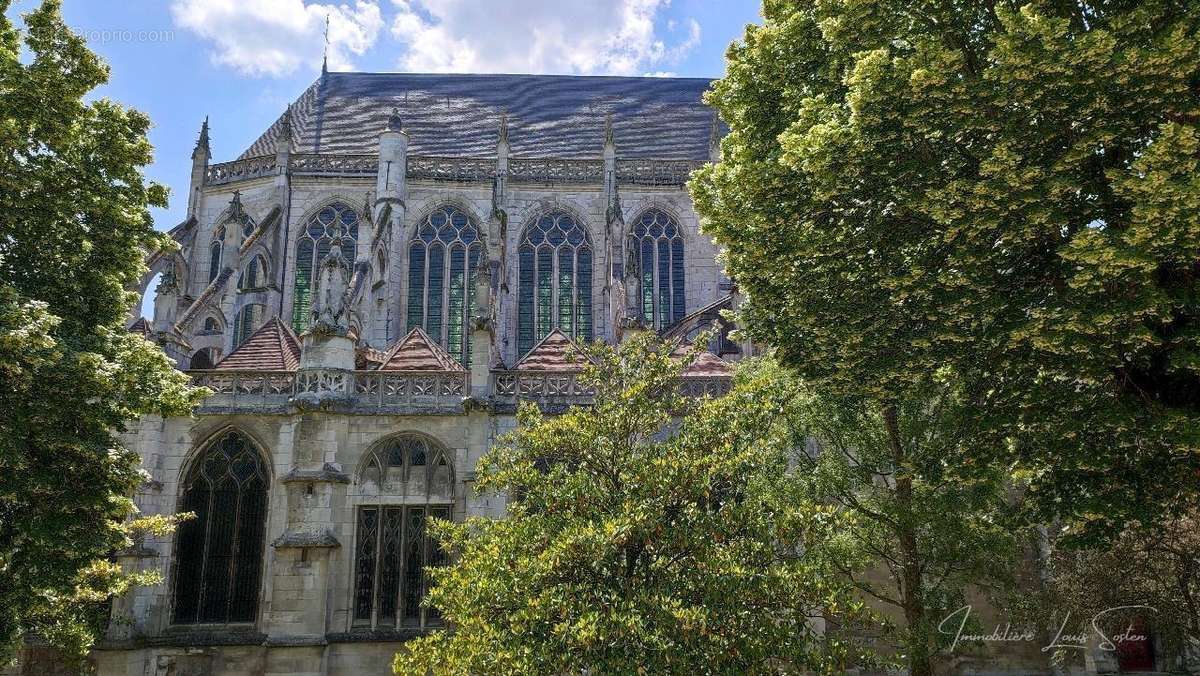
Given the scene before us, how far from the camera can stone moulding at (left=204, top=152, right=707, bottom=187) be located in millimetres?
26562

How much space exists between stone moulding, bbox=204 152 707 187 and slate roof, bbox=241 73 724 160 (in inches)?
64.0

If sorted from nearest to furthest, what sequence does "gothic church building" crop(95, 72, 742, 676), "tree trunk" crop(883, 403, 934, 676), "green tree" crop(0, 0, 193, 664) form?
"green tree" crop(0, 0, 193, 664)
"tree trunk" crop(883, 403, 934, 676)
"gothic church building" crop(95, 72, 742, 676)

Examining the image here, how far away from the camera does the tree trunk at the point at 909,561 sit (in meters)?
9.71

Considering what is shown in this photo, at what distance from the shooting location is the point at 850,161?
8.65 metres

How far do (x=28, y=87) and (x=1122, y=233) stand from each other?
11576 millimetres

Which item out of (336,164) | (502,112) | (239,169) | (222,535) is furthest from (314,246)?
(222,535)

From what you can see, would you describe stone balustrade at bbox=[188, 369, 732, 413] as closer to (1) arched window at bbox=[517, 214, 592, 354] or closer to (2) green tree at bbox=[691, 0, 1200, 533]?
(2) green tree at bbox=[691, 0, 1200, 533]

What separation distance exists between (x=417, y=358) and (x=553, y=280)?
31.6ft

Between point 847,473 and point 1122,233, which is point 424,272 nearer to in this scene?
point 847,473

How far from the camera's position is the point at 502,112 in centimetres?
3184

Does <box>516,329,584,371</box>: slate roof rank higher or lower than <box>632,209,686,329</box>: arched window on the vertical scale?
lower

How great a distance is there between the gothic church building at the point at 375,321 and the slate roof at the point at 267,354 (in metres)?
0.06

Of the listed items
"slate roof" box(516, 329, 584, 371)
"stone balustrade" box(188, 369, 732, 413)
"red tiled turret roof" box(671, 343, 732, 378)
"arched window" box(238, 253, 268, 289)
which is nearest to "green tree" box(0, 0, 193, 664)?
"stone balustrade" box(188, 369, 732, 413)

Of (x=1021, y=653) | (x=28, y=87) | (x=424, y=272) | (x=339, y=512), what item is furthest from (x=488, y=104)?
(x=1021, y=653)
